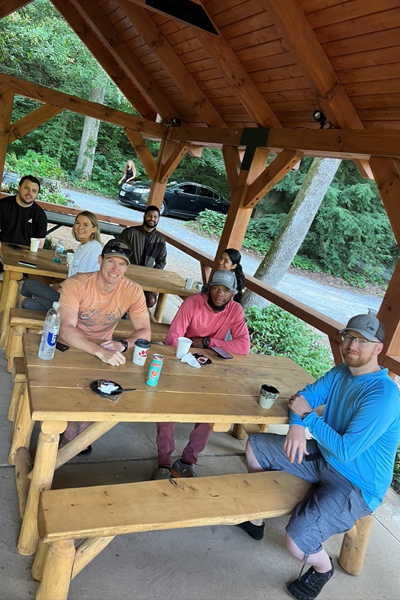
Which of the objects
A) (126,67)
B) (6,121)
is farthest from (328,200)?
(6,121)

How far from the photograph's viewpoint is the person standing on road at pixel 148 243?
5.62 metres

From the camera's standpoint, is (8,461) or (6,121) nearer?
(8,461)

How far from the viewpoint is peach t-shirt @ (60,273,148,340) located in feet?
9.03

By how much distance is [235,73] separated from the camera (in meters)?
4.95

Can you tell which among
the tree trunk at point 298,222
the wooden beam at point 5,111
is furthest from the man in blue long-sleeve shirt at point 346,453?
the tree trunk at point 298,222

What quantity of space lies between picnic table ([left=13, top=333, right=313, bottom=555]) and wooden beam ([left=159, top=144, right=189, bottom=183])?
207 inches

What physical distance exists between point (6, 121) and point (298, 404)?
20.5 ft

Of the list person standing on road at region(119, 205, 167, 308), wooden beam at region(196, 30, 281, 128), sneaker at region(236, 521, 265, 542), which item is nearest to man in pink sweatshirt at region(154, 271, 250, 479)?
sneaker at region(236, 521, 265, 542)

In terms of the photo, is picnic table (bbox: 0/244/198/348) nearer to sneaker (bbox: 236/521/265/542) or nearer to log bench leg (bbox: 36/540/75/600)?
sneaker (bbox: 236/521/265/542)

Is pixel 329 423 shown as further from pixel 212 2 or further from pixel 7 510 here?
pixel 212 2

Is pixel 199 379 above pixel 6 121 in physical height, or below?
below

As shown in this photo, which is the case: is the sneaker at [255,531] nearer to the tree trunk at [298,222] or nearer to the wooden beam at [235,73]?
the wooden beam at [235,73]

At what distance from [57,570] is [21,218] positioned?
3.98m

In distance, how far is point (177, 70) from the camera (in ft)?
19.9
